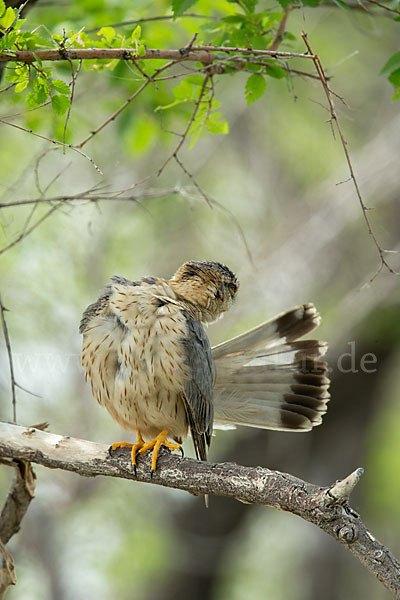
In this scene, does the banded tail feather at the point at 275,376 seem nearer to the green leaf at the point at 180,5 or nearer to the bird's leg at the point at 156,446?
the bird's leg at the point at 156,446

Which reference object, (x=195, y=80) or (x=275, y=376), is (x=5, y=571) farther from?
(x=195, y=80)

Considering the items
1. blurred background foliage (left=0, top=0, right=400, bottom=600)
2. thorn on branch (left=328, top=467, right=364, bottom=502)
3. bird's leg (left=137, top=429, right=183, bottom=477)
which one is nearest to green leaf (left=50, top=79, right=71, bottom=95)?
bird's leg (left=137, top=429, right=183, bottom=477)

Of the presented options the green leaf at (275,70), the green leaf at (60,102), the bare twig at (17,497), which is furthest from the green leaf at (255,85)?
the bare twig at (17,497)

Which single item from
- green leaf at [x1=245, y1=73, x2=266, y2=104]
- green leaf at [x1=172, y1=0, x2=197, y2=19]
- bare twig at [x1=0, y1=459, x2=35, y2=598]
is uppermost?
green leaf at [x1=172, y1=0, x2=197, y2=19]

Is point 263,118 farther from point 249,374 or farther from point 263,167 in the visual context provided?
point 249,374

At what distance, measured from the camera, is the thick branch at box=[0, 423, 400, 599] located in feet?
8.35

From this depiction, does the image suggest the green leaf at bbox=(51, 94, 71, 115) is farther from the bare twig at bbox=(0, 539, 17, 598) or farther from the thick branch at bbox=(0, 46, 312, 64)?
the bare twig at bbox=(0, 539, 17, 598)

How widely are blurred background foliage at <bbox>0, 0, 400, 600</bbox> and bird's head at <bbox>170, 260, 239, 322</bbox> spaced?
2294mm

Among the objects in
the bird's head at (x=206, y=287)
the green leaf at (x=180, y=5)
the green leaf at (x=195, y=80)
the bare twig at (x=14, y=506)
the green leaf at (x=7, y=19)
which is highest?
the green leaf at (x=180, y=5)

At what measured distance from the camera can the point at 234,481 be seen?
2883 millimetres

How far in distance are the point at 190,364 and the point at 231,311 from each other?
4.31 m

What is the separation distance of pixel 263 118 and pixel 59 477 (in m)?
6.56

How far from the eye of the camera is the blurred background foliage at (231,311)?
7.59 metres

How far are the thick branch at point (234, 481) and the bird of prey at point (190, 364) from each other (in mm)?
144
